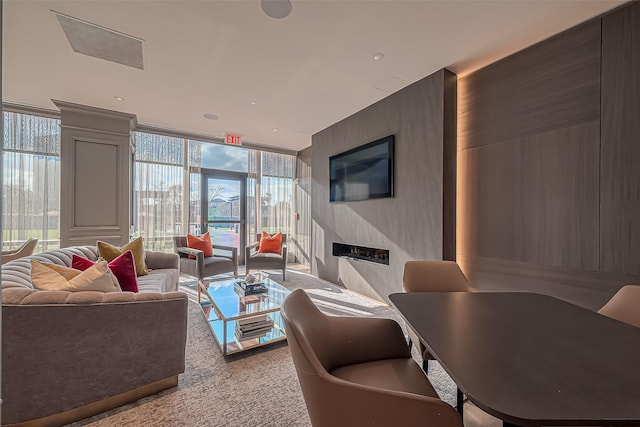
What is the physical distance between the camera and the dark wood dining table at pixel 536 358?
630mm

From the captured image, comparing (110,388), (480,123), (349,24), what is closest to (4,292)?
(110,388)

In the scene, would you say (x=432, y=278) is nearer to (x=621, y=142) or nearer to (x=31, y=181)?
(x=621, y=142)

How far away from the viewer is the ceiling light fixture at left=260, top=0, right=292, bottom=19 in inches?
78.0

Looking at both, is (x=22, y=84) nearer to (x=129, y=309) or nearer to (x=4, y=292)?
(x=4, y=292)

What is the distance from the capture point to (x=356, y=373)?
1.22m

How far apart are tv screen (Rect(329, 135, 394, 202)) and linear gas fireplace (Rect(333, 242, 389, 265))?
0.76 meters

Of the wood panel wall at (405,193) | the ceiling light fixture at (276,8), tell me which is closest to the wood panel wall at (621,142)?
the wood panel wall at (405,193)

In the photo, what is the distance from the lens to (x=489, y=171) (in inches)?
108

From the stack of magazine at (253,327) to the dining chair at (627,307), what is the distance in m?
2.25

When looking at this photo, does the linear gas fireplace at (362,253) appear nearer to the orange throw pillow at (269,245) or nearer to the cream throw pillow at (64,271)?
the orange throw pillow at (269,245)

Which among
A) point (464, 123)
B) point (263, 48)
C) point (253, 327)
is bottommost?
point (253, 327)

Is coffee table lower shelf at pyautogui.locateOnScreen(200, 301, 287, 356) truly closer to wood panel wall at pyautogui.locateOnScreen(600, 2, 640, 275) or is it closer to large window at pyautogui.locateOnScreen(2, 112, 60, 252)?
wood panel wall at pyautogui.locateOnScreen(600, 2, 640, 275)

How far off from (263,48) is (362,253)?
2920mm

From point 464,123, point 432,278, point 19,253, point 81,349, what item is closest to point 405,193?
point 464,123
